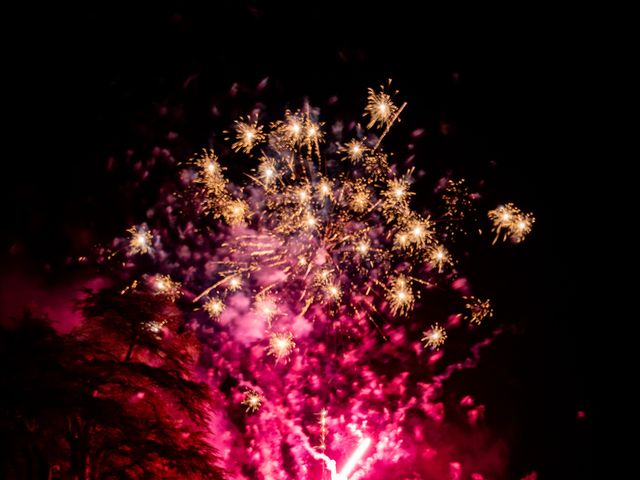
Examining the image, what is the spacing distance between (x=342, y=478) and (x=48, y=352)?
8.85 metres

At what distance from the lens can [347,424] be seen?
11.1m

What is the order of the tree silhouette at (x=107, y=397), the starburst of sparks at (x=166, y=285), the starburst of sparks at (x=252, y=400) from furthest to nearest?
1. the starburst of sparks at (x=252, y=400)
2. the starburst of sparks at (x=166, y=285)
3. the tree silhouette at (x=107, y=397)

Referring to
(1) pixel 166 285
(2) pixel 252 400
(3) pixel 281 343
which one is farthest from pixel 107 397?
(2) pixel 252 400

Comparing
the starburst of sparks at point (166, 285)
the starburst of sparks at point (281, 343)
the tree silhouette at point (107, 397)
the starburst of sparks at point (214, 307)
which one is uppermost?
the starburst of sparks at point (166, 285)

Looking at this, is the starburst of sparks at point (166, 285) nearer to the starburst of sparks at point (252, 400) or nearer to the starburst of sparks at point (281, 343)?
the starburst of sparks at point (281, 343)

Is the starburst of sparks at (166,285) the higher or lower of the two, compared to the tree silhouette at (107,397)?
higher

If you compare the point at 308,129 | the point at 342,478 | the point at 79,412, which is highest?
the point at 308,129

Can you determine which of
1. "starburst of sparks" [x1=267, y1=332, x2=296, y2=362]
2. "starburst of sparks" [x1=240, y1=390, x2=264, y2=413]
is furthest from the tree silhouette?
"starburst of sparks" [x1=240, y1=390, x2=264, y2=413]

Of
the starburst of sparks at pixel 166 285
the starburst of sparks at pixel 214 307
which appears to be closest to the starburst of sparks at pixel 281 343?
the starburst of sparks at pixel 214 307

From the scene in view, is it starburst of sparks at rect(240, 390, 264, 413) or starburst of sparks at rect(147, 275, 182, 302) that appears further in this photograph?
starburst of sparks at rect(240, 390, 264, 413)

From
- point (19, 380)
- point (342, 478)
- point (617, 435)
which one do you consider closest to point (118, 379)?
point (19, 380)

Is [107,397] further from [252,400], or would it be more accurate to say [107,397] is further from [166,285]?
[252,400]

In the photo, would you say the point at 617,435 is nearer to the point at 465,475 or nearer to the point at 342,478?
the point at 465,475

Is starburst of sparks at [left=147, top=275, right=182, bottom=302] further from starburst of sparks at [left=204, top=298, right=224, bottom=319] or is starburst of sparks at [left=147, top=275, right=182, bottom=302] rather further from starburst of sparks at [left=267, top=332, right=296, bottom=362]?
starburst of sparks at [left=267, top=332, right=296, bottom=362]
